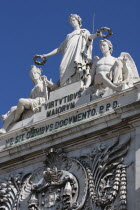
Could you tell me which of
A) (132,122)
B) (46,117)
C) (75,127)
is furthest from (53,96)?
(132,122)

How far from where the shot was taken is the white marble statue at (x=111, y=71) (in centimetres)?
2026

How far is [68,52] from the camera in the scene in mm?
22656

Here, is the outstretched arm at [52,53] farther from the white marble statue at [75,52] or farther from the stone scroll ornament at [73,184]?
the stone scroll ornament at [73,184]

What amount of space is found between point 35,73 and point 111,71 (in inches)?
126

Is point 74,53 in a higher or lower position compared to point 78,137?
higher

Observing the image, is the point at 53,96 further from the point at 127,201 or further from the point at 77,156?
the point at 127,201

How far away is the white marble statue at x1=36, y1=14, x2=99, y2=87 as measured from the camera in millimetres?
21906

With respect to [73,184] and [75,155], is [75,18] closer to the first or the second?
[75,155]

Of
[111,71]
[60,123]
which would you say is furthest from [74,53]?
[60,123]

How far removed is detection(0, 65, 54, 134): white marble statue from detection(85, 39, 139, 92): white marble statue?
1.62 meters

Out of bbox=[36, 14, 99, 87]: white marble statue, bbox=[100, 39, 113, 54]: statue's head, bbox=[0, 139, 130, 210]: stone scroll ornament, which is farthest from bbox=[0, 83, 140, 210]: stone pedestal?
bbox=[100, 39, 113, 54]: statue's head

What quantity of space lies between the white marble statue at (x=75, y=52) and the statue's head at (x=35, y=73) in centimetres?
45

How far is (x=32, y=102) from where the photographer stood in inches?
859

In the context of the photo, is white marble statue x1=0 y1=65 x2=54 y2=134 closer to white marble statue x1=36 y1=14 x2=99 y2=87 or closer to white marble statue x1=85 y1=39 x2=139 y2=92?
white marble statue x1=36 y1=14 x2=99 y2=87
